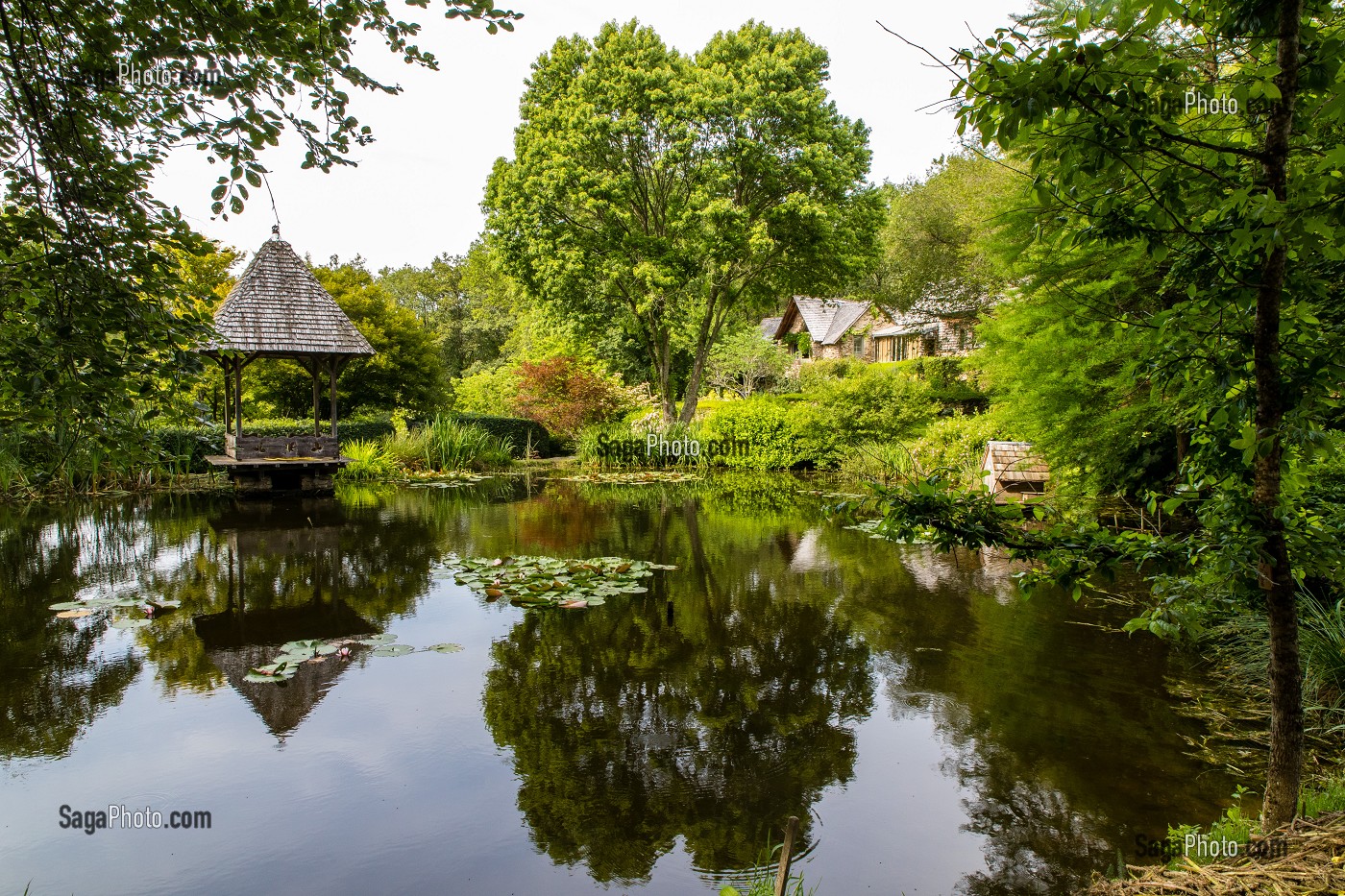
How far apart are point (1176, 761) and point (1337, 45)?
3678 mm

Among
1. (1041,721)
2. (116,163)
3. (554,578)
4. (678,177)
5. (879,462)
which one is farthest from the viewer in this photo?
(678,177)

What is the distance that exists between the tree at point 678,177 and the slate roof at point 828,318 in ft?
69.8

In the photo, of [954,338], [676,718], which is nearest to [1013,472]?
[676,718]

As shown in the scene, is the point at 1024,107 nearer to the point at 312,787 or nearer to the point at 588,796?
the point at 588,796

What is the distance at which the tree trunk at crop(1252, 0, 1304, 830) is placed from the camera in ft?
6.92

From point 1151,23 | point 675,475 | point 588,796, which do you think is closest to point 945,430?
point 675,475

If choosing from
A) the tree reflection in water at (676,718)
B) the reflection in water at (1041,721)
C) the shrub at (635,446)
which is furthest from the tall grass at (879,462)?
the tree reflection in water at (676,718)

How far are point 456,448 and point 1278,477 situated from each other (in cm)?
1921

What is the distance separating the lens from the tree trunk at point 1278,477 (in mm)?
2109

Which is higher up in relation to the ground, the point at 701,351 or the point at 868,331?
the point at 868,331

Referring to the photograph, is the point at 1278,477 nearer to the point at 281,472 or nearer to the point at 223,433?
the point at 281,472

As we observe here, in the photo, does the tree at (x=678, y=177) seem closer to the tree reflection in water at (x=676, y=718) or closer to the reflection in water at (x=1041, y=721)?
the reflection in water at (x=1041, y=721)

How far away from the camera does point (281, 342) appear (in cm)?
1460

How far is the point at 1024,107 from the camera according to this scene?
1981 millimetres
